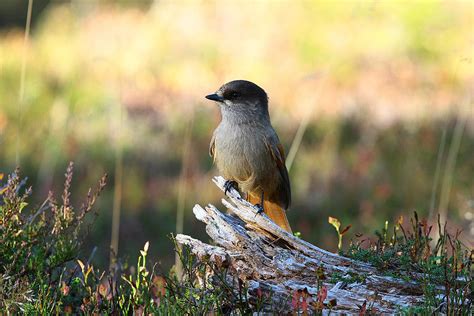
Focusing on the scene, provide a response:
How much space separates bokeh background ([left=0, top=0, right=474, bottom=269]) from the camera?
995cm

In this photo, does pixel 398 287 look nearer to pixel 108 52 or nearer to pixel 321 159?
pixel 321 159

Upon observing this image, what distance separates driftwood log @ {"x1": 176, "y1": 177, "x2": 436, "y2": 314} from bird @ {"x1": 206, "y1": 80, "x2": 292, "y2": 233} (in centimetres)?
88

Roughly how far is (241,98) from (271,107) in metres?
7.12

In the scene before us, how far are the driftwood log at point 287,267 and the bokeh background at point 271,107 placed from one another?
5.00 ft

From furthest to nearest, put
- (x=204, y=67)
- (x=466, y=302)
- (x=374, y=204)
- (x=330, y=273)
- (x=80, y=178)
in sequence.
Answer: (x=204, y=67), (x=80, y=178), (x=374, y=204), (x=330, y=273), (x=466, y=302)

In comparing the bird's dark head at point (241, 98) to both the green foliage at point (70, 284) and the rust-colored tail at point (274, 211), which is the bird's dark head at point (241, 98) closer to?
the rust-colored tail at point (274, 211)

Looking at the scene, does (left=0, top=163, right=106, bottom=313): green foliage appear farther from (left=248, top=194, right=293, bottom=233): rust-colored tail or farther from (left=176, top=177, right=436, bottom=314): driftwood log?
(left=248, top=194, right=293, bottom=233): rust-colored tail

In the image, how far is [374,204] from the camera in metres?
9.98

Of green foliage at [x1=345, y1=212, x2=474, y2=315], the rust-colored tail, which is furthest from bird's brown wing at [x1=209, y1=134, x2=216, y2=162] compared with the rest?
green foliage at [x1=345, y1=212, x2=474, y2=315]

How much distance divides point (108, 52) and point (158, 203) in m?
6.50

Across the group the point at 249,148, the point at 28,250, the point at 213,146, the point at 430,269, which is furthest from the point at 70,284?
the point at 430,269

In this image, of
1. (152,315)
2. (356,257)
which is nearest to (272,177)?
(356,257)

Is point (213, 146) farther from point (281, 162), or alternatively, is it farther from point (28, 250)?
point (28, 250)

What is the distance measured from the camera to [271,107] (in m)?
13.2
